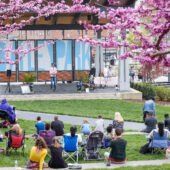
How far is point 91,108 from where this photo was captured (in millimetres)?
27859

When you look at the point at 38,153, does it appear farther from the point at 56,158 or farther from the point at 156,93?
the point at 156,93

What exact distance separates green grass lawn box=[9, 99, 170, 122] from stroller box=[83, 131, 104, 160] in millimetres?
9775

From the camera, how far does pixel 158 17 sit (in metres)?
11.4

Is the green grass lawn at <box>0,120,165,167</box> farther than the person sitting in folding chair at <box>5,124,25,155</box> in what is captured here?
No

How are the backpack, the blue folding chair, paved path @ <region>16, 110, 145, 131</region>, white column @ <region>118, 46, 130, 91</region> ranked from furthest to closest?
1. white column @ <region>118, 46, 130, 91</region>
2. paved path @ <region>16, 110, 145, 131</region>
3. the backpack
4. the blue folding chair

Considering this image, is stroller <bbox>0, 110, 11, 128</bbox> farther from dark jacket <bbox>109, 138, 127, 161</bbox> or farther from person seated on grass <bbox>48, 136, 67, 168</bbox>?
dark jacket <bbox>109, 138, 127, 161</bbox>

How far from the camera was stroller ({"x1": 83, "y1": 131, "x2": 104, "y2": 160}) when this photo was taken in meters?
14.2

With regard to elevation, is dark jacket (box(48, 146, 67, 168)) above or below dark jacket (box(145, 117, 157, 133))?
below

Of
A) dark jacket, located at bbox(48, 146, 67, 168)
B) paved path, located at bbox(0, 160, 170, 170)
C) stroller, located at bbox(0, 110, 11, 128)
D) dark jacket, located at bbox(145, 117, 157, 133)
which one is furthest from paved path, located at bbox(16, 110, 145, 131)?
dark jacket, located at bbox(48, 146, 67, 168)

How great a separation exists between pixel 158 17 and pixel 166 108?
1812cm

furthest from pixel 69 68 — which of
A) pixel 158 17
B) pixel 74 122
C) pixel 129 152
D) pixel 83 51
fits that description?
pixel 158 17

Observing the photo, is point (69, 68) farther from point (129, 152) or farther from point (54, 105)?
point (129, 152)

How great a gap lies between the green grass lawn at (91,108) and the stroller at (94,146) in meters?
9.78

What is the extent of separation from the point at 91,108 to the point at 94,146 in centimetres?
1363
